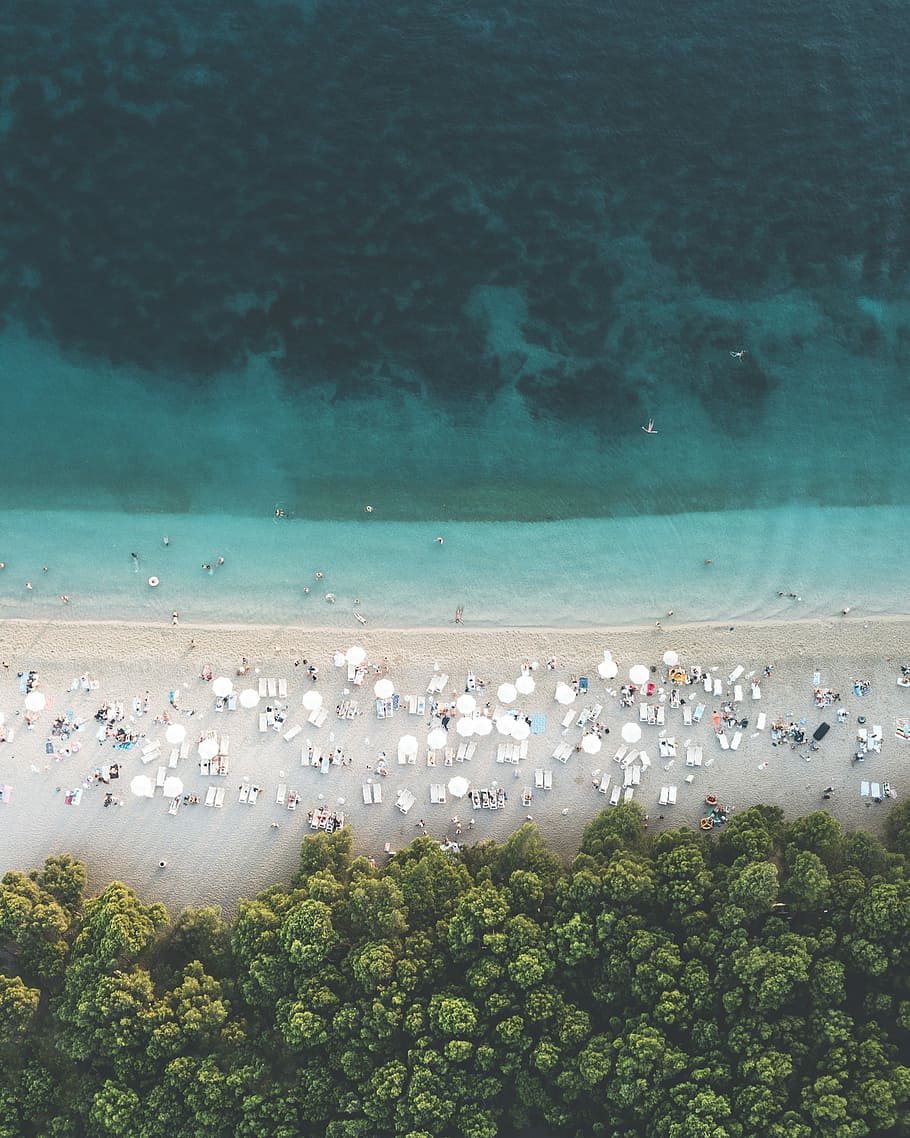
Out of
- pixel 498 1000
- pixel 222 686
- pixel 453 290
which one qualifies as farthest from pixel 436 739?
pixel 453 290

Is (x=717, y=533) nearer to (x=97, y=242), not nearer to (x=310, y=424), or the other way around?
(x=310, y=424)

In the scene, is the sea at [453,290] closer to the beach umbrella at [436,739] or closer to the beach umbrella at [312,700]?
the beach umbrella at [312,700]

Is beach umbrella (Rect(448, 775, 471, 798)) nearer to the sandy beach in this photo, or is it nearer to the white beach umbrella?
the sandy beach

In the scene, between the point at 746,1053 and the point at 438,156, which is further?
the point at 438,156

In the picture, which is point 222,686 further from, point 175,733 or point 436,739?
point 436,739

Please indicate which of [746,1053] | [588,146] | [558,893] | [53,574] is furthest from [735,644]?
[53,574]

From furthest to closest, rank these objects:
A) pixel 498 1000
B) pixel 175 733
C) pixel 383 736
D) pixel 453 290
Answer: pixel 453 290 → pixel 383 736 → pixel 175 733 → pixel 498 1000

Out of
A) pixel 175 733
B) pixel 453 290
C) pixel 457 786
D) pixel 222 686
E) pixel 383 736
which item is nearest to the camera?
pixel 457 786
